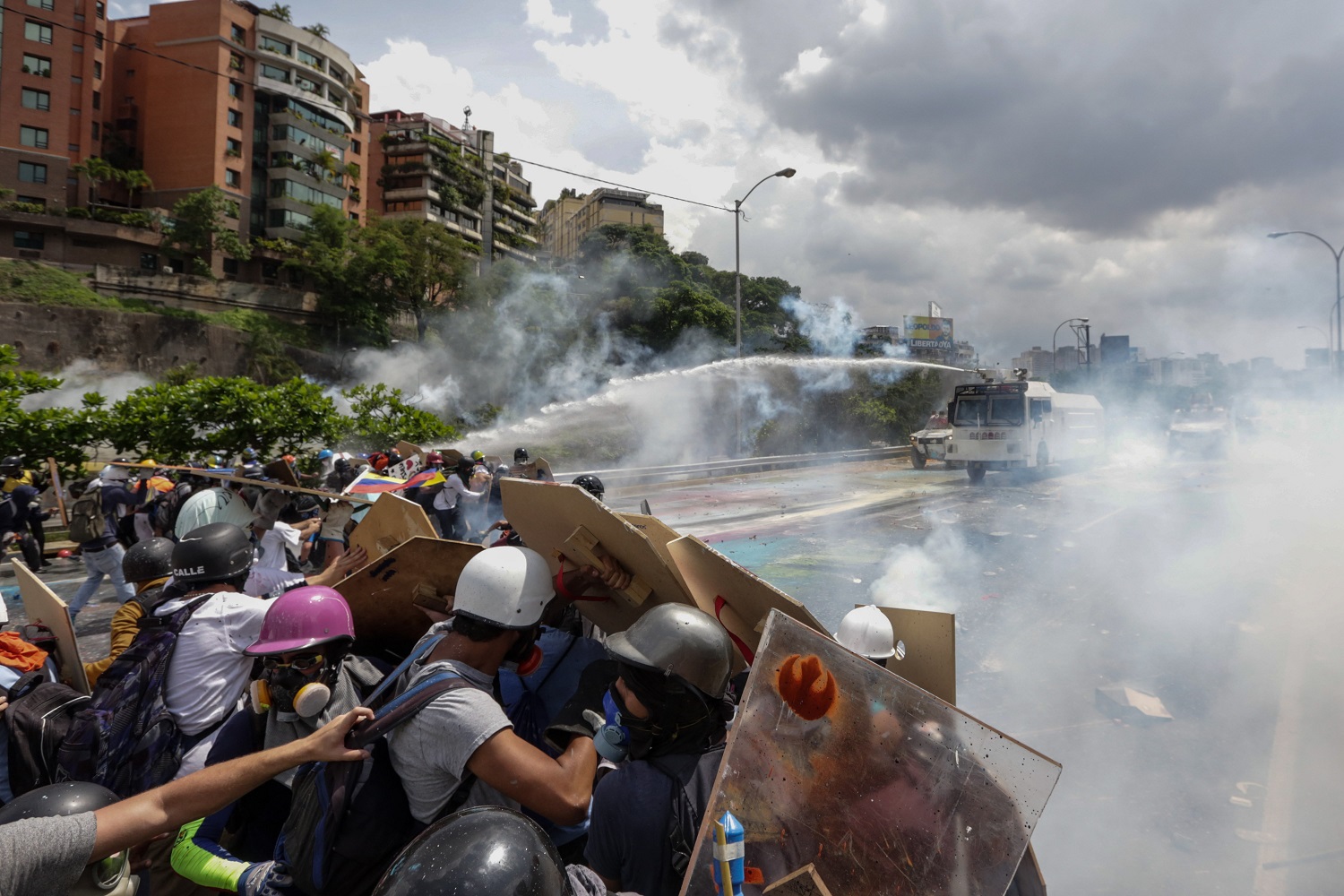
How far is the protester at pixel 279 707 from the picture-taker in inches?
82.5

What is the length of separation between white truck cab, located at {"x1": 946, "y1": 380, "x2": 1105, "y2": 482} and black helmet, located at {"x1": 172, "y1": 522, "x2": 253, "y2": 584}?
1693cm


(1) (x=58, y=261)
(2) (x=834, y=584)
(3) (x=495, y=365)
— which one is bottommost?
(2) (x=834, y=584)

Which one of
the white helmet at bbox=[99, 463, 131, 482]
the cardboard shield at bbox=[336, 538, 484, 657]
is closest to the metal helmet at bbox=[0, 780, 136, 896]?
the cardboard shield at bbox=[336, 538, 484, 657]

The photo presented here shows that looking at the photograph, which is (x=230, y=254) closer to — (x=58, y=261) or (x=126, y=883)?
(x=58, y=261)

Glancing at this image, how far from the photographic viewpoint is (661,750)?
1859 millimetres

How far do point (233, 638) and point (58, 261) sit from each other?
4694 cm

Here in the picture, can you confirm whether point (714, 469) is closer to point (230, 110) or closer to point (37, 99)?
point (230, 110)

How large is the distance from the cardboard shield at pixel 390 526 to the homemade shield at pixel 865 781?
2.48 metres

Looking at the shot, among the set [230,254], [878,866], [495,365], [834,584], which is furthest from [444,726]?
[230,254]

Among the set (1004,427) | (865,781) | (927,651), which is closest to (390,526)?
(927,651)

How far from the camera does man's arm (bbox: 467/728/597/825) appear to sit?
1787mm

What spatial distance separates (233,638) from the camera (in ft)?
8.70

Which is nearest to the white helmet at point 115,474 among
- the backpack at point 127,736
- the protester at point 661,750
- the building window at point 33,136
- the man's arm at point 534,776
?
the backpack at point 127,736

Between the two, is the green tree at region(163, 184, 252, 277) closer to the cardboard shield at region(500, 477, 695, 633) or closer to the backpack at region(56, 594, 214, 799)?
the backpack at region(56, 594, 214, 799)
